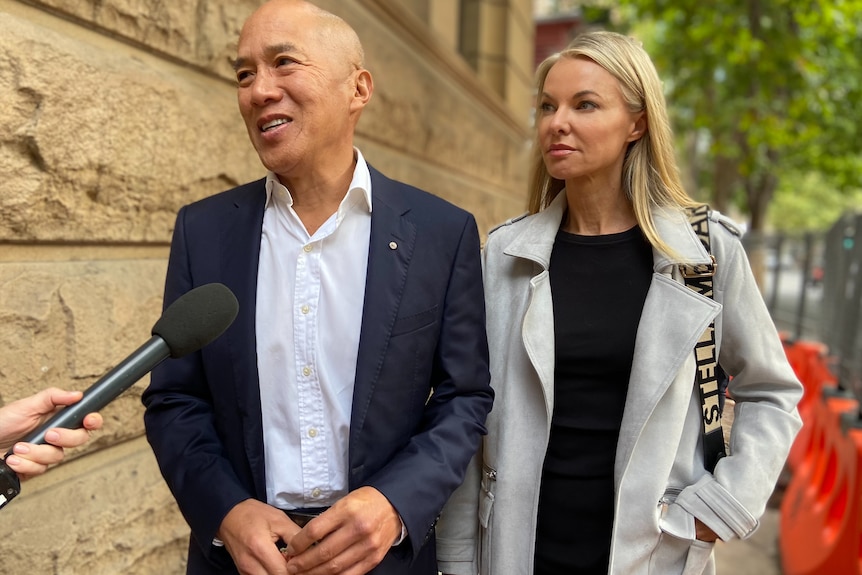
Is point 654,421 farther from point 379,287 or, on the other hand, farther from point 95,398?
point 95,398

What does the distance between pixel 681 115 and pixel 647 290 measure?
846 inches

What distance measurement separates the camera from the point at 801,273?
10.0m

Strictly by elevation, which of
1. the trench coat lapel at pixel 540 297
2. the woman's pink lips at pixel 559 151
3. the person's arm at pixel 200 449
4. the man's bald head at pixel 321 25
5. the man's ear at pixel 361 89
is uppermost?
the man's bald head at pixel 321 25

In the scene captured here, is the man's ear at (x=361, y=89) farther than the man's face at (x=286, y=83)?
Yes

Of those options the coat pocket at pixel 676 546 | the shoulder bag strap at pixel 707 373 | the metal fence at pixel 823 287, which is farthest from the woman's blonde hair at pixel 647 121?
the metal fence at pixel 823 287

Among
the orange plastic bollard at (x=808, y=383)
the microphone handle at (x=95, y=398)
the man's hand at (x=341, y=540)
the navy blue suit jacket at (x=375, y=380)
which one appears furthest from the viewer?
the orange plastic bollard at (x=808, y=383)

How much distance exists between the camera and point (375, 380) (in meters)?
1.88

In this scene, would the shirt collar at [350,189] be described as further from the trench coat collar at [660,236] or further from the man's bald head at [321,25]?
the trench coat collar at [660,236]

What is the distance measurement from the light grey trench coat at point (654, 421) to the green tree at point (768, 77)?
27.6 ft

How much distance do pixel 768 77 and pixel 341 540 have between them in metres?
10.9

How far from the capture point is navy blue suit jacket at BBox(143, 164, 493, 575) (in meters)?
1.84

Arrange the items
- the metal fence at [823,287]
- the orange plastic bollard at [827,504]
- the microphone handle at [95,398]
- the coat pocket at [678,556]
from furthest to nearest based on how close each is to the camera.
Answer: the metal fence at [823,287] → the orange plastic bollard at [827,504] → the coat pocket at [678,556] → the microphone handle at [95,398]

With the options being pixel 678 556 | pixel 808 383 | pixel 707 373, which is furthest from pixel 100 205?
pixel 808 383

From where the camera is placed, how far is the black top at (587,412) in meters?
2.14
